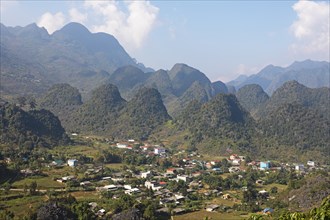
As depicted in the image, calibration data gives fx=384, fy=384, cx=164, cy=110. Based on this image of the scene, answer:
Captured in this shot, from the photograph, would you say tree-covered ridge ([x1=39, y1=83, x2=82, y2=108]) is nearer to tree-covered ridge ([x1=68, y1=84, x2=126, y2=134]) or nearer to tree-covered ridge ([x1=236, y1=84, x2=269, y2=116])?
tree-covered ridge ([x1=68, y1=84, x2=126, y2=134])

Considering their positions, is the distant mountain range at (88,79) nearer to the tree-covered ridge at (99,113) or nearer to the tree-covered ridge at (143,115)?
the tree-covered ridge at (143,115)

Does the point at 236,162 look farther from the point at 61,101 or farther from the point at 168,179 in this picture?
the point at 61,101

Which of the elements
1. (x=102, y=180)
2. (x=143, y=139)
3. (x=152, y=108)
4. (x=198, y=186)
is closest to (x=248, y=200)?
(x=198, y=186)


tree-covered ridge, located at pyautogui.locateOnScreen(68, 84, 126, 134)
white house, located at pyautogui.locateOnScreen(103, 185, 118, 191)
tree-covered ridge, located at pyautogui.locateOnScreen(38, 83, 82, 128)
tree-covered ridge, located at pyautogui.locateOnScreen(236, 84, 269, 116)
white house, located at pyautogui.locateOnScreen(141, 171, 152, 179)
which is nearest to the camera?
white house, located at pyautogui.locateOnScreen(103, 185, 118, 191)

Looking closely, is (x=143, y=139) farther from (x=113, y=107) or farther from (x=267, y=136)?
(x=267, y=136)

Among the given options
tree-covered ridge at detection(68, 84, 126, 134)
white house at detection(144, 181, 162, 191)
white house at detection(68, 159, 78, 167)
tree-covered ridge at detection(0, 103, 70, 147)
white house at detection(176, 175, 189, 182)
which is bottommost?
white house at detection(144, 181, 162, 191)

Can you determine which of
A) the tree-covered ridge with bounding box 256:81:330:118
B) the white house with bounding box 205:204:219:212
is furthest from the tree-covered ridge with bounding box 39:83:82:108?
the white house with bounding box 205:204:219:212

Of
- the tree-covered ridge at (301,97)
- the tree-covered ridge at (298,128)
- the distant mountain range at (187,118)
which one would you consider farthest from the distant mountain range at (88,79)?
the tree-covered ridge at (298,128)
